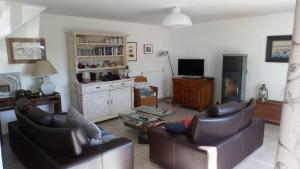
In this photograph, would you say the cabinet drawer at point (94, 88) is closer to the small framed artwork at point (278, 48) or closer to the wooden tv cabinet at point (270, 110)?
the wooden tv cabinet at point (270, 110)

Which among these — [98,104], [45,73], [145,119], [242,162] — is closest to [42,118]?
[145,119]

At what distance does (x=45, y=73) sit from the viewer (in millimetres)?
3670

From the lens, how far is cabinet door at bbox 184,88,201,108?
5.05 m

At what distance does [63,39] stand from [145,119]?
2.39 meters

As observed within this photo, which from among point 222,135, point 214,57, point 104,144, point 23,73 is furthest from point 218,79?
point 23,73

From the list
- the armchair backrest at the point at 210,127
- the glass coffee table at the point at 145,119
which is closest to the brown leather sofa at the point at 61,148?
the armchair backrest at the point at 210,127

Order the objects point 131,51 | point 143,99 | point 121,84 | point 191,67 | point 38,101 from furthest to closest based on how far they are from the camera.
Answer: point 191,67 < point 131,51 < point 143,99 < point 121,84 < point 38,101

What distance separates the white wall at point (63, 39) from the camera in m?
3.75

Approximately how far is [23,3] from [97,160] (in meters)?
2.72

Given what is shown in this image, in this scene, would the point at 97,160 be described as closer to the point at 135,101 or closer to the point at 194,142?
the point at 194,142

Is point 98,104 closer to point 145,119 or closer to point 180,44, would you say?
point 145,119

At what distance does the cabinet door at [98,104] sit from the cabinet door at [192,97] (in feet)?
6.69

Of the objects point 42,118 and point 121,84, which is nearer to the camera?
point 42,118

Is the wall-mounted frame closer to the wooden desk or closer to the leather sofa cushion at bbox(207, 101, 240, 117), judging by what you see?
the wooden desk
